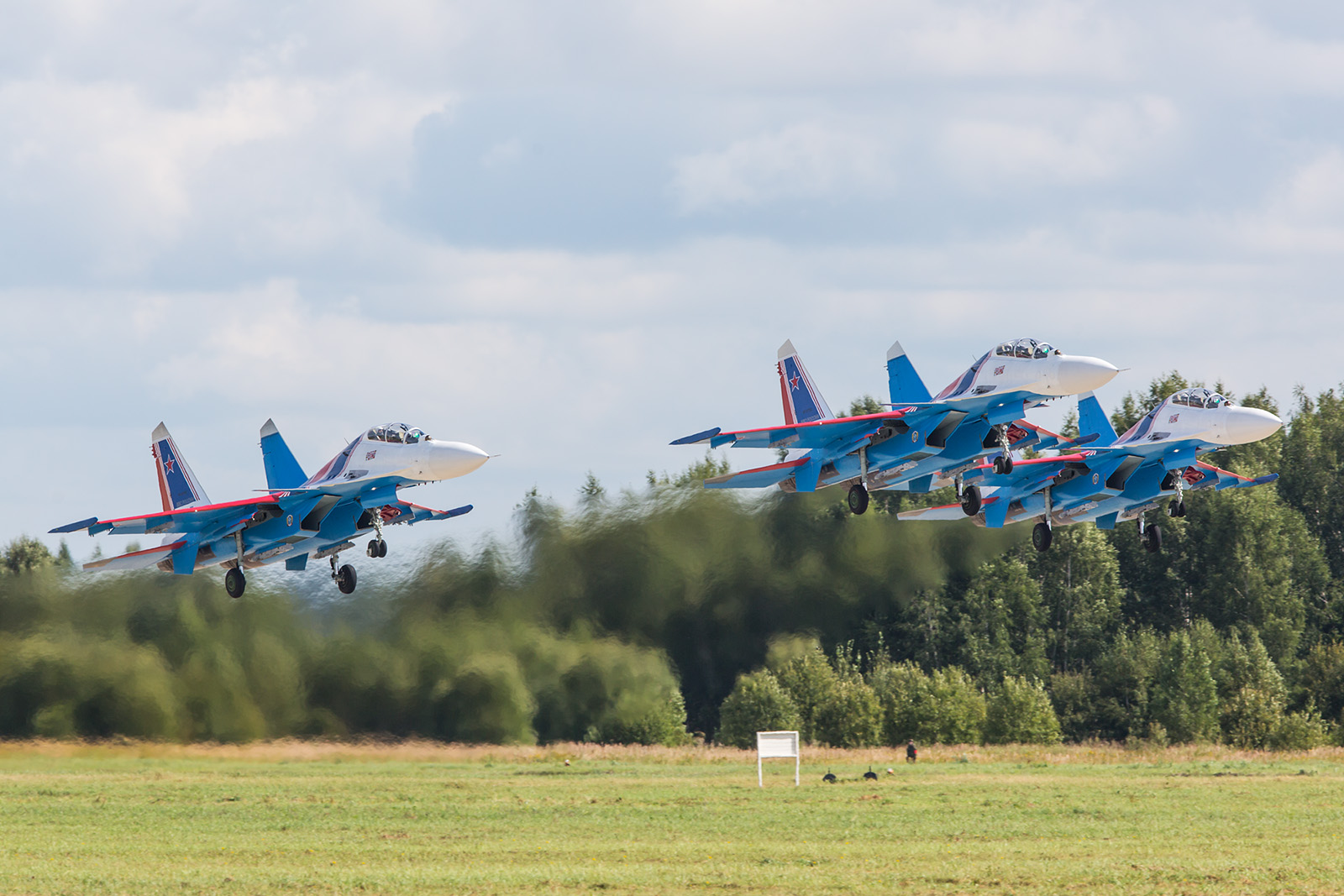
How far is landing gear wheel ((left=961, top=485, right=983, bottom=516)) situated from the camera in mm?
36312

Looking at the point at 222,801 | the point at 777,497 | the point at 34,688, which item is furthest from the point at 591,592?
the point at 34,688

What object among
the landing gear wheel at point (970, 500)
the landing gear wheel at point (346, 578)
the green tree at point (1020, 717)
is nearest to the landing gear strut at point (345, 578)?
the landing gear wheel at point (346, 578)

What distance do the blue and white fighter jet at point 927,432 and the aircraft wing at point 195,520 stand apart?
10194mm

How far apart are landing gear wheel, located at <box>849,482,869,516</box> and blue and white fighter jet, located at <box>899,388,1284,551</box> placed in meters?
2.24

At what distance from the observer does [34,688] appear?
4028 cm

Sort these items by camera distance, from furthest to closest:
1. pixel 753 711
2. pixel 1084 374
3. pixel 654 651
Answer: pixel 753 711, pixel 654 651, pixel 1084 374

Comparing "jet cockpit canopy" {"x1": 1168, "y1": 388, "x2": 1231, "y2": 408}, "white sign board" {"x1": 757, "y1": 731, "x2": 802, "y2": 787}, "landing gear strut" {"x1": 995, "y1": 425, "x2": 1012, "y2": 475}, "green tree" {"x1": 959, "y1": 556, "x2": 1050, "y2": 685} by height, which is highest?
"jet cockpit canopy" {"x1": 1168, "y1": 388, "x2": 1231, "y2": 408}

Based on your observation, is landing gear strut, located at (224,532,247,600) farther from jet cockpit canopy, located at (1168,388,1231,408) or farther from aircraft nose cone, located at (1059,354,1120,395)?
jet cockpit canopy, located at (1168,388,1231,408)

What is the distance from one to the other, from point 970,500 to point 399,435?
1233cm

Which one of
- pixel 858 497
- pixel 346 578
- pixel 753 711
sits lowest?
pixel 753 711

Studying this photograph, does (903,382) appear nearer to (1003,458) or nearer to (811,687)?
(1003,458)

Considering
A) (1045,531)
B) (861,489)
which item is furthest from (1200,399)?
(861,489)

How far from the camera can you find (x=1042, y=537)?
3947cm

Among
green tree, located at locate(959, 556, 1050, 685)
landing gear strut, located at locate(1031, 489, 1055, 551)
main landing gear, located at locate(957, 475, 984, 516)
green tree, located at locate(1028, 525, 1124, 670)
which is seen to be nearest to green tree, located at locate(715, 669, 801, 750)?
green tree, located at locate(959, 556, 1050, 685)
